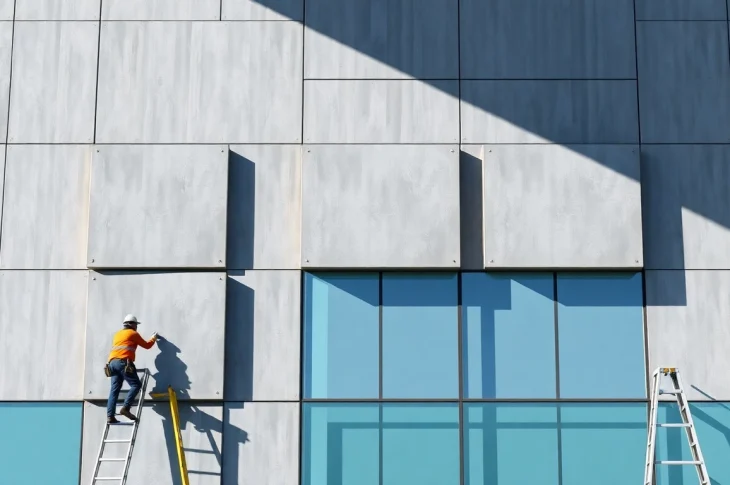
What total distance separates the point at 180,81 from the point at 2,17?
9.26 ft

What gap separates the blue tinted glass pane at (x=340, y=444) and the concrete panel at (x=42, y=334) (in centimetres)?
323

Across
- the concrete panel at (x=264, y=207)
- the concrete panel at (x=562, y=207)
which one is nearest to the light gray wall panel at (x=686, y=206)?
the concrete panel at (x=562, y=207)

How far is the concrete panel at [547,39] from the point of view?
605 inches

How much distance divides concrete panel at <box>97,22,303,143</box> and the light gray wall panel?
516cm

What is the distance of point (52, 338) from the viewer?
14805 millimetres

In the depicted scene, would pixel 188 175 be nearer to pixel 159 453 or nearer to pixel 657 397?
pixel 159 453

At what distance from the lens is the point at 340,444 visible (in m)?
14.6

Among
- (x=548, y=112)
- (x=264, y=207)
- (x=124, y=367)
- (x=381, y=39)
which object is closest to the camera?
(x=124, y=367)

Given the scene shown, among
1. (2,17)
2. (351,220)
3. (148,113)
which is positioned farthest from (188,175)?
(2,17)

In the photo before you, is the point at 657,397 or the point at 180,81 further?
the point at 180,81

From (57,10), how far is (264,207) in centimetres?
428

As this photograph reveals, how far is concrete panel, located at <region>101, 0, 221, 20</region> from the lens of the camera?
51.0 ft

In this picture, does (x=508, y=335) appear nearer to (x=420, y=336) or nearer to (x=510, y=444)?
(x=420, y=336)

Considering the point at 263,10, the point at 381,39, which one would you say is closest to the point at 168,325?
the point at 263,10
